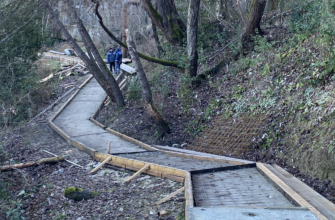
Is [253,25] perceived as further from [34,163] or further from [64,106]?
[64,106]

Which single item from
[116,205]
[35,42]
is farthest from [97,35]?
[116,205]

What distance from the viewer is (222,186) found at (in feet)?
20.0

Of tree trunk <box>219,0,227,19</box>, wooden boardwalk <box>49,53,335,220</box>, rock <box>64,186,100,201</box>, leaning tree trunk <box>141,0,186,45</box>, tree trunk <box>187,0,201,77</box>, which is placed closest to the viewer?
wooden boardwalk <box>49,53,335,220</box>

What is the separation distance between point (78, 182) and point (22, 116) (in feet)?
30.8

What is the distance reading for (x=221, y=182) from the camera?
249 inches

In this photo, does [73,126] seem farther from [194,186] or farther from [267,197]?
[267,197]

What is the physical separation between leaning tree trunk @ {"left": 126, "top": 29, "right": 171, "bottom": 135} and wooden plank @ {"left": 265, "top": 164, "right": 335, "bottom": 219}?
5.35 metres

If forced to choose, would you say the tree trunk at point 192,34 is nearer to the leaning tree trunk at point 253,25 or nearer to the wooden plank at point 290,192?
the leaning tree trunk at point 253,25

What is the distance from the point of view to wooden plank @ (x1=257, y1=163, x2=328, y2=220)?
14.4 ft

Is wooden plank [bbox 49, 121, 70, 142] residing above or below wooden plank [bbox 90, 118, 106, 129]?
below

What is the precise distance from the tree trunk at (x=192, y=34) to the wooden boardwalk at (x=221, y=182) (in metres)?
4.11

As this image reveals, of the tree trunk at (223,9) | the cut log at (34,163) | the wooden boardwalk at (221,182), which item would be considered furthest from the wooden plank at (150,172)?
the tree trunk at (223,9)

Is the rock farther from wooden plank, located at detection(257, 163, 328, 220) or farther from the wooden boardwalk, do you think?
wooden plank, located at detection(257, 163, 328, 220)

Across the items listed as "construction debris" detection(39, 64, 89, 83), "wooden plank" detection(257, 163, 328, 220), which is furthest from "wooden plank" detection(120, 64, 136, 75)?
"wooden plank" detection(257, 163, 328, 220)
